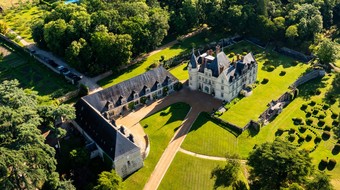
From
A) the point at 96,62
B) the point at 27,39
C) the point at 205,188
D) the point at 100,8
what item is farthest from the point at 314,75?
the point at 27,39

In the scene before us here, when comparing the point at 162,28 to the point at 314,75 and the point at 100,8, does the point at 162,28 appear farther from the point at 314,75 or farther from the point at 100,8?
the point at 314,75

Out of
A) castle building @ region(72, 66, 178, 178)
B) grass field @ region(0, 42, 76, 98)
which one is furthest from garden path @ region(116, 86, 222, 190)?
grass field @ region(0, 42, 76, 98)

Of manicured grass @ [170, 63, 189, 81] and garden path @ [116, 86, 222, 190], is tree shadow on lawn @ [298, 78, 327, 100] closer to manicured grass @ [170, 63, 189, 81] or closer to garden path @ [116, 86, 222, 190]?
garden path @ [116, 86, 222, 190]

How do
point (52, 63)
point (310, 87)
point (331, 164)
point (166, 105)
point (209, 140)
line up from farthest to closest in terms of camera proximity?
1. point (52, 63)
2. point (310, 87)
3. point (166, 105)
4. point (209, 140)
5. point (331, 164)

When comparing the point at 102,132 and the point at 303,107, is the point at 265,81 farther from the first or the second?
the point at 102,132

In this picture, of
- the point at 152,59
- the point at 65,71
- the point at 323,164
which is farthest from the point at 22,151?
the point at 152,59

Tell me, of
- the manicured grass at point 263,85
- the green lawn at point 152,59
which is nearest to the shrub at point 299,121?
the manicured grass at point 263,85
